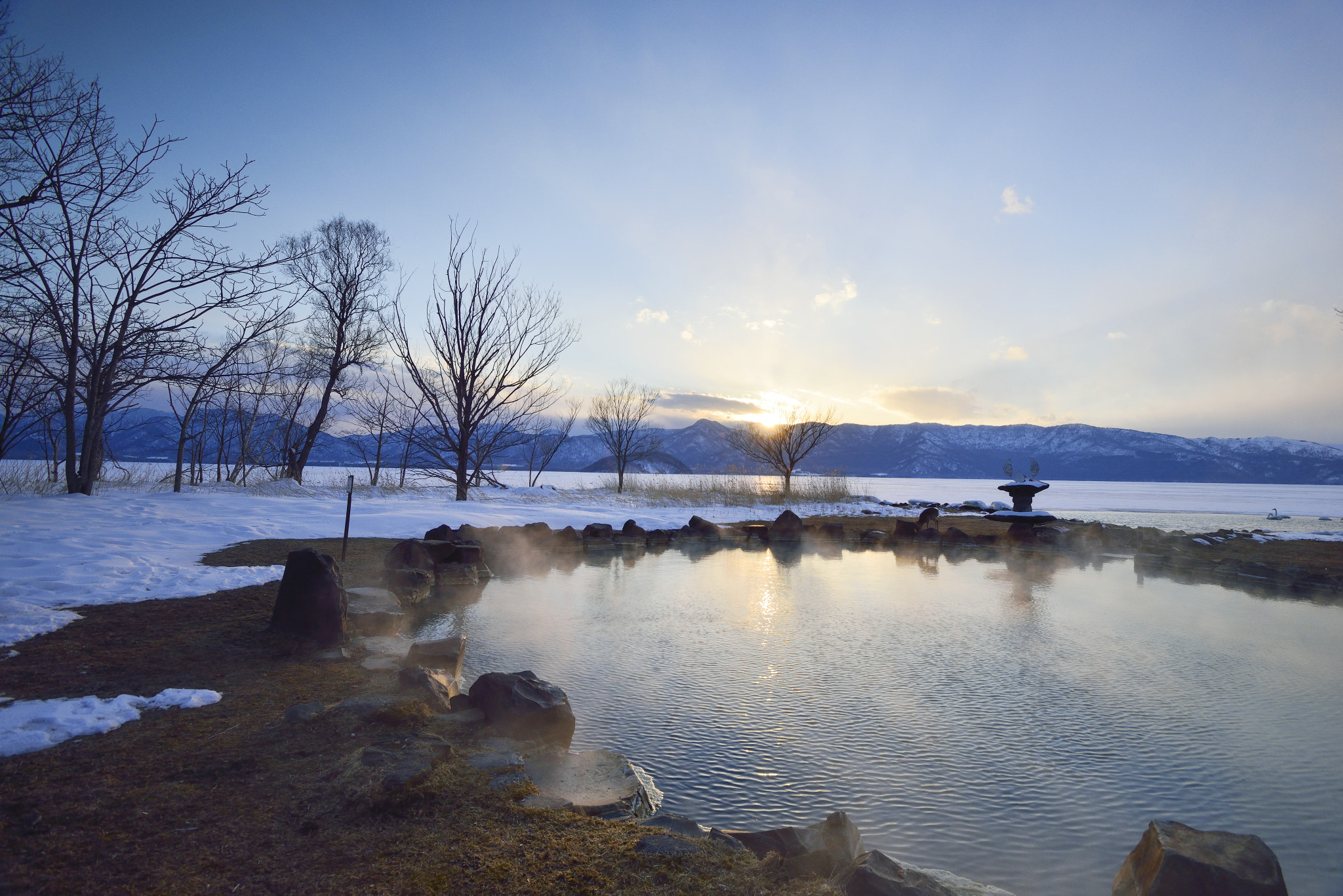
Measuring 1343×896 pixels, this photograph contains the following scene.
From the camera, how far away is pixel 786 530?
1412cm

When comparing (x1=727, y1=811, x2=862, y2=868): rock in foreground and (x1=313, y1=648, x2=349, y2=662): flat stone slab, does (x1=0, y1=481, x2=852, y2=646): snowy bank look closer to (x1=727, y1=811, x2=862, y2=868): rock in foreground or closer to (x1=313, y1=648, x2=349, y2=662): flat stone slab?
(x1=313, y1=648, x2=349, y2=662): flat stone slab

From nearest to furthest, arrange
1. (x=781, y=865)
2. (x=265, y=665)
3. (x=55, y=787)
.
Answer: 1. (x=781, y=865)
2. (x=55, y=787)
3. (x=265, y=665)

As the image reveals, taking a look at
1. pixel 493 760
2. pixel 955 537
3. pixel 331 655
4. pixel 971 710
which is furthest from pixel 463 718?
pixel 955 537

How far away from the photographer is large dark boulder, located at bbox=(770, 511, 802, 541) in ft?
46.0

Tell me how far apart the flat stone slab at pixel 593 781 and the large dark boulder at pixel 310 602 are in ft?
8.31

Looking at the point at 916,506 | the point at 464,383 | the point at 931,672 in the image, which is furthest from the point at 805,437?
the point at 931,672

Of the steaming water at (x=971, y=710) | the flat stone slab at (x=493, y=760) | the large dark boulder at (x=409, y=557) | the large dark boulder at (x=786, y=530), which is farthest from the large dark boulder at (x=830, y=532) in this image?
the flat stone slab at (x=493, y=760)

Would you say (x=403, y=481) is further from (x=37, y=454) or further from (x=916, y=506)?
(x=916, y=506)

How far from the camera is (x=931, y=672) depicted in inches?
193

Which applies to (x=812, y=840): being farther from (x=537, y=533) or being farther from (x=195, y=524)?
(x=537, y=533)

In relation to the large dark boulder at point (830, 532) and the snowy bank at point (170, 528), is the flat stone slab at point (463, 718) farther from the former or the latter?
the large dark boulder at point (830, 532)

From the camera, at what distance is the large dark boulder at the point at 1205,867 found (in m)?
1.96

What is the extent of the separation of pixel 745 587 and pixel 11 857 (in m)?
7.28

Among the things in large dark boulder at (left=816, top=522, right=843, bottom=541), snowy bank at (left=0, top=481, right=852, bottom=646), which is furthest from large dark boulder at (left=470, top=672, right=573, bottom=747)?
large dark boulder at (left=816, top=522, right=843, bottom=541)
